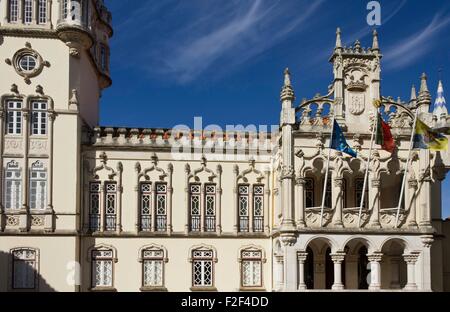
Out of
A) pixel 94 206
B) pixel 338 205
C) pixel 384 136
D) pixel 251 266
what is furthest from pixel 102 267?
pixel 384 136

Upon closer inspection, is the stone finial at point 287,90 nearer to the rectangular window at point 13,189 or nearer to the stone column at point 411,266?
the stone column at point 411,266

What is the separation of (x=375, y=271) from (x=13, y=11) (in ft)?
76.7

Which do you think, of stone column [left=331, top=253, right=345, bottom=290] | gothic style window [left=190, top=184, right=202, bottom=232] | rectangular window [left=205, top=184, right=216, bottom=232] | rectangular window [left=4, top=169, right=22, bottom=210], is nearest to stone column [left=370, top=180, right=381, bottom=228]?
stone column [left=331, top=253, right=345, bottom=290]

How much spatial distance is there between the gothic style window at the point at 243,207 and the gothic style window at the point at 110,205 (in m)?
6.93

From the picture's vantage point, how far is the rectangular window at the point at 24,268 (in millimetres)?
34031

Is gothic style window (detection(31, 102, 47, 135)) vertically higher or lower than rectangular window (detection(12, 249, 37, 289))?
higher

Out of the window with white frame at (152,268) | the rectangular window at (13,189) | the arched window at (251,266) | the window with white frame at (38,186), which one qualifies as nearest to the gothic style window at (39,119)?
the window with white frame at (38,186)

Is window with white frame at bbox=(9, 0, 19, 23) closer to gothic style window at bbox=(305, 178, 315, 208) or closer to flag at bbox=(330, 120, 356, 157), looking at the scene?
flag at bbox=(330, 120, 356, 157)

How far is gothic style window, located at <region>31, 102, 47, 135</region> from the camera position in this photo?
35.2 m

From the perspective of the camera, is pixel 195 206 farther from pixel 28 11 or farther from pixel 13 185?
pixel 28 11

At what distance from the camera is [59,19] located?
35.4 meters

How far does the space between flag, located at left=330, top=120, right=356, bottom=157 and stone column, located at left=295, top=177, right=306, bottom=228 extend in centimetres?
257

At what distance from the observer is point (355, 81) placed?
35.8 meters

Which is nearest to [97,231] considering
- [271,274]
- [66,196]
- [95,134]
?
[66,196]
